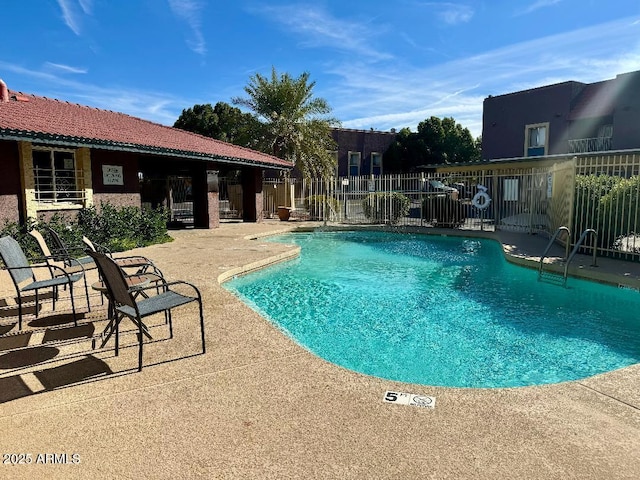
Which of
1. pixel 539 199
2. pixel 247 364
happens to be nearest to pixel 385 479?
pixel 247 364

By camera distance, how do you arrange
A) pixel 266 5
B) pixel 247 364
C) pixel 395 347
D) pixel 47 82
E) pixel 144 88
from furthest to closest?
pixel 144 88 < pixel 47 82 < pixel 266 5 < pixel 395 347 < pixel 247 364

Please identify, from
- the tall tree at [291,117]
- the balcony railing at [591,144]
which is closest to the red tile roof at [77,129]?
the tall tree at [291,117]

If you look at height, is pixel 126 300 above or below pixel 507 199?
below

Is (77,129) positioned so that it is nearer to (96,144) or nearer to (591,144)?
(96,144)

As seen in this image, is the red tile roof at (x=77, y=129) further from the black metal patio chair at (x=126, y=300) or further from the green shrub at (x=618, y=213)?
the green shrub at (x=618, y=213)

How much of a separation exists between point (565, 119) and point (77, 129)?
25063 millimetres

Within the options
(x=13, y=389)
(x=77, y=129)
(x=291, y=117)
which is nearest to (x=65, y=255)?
(x=13, y=389)

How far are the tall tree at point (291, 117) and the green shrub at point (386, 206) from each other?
5.72 metres

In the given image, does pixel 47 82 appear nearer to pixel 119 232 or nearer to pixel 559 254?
pixel 119 232

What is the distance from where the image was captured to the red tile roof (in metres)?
9.75

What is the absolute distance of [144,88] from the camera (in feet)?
66.4

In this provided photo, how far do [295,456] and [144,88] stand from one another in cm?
2134

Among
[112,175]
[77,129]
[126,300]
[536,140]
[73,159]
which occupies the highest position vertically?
[536,140]

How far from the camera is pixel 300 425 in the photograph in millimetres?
2916
